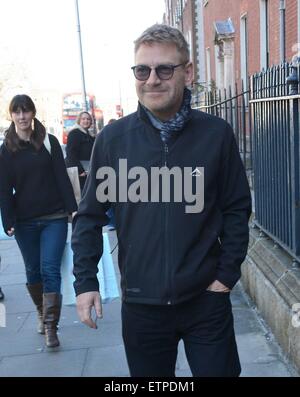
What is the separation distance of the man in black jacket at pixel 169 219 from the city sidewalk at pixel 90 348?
1508 millimetres

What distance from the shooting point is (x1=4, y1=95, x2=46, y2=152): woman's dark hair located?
4.54m

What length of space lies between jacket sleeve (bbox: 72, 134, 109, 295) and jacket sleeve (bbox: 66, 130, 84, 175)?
6440 mm

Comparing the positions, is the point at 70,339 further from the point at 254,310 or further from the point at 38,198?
the point at 254,310

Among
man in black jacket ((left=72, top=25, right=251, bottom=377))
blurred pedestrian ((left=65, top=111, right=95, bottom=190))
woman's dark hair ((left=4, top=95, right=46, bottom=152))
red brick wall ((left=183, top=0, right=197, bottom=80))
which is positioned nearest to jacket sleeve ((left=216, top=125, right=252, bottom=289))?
man in black jacket ((left=72, top=25, right=251, bottom=377))

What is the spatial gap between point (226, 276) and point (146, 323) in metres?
0.40

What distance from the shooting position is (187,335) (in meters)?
2.51

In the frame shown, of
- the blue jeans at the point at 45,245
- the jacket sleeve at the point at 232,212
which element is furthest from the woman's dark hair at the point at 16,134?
the jacket sleeve at the point at 232,212

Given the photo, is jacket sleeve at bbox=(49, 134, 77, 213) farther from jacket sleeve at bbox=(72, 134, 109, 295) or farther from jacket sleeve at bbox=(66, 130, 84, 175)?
jacket sleeve at bbox=(66, 130, 84, 175)

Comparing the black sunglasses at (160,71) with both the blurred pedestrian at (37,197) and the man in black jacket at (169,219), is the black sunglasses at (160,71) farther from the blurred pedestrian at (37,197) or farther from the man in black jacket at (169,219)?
the blurred pedestrian at (37,197)

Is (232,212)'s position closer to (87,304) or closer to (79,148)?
(87,304)

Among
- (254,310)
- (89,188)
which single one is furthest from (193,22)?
(89,188)

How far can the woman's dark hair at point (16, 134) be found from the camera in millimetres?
4535
